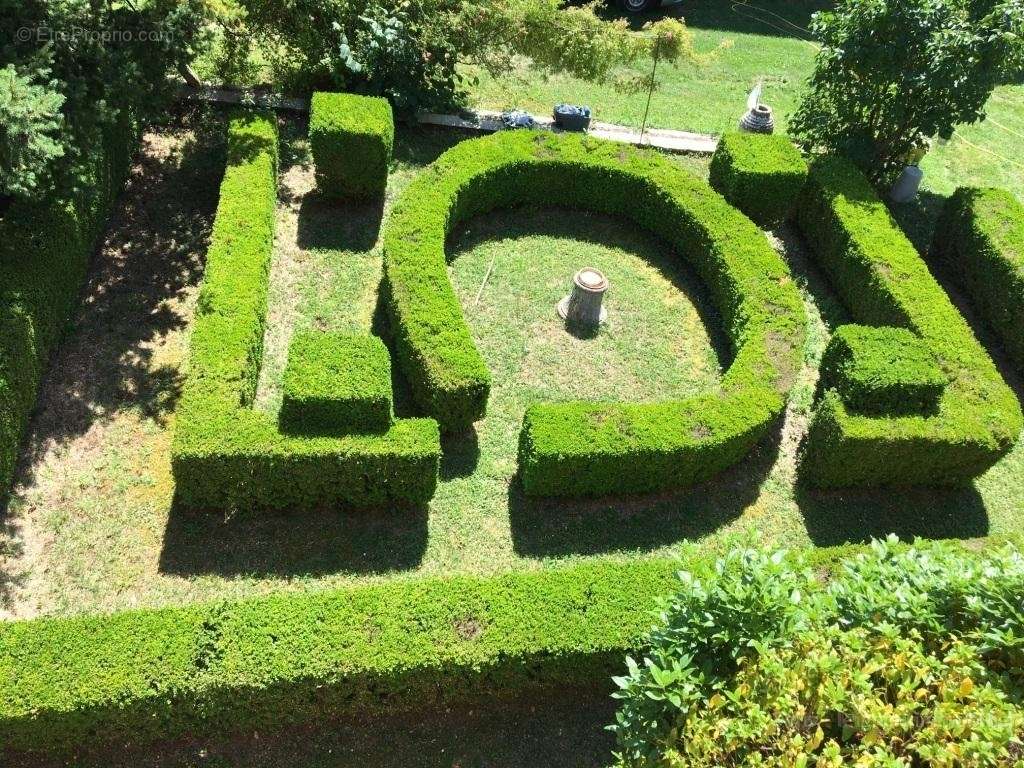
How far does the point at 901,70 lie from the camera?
14.9m

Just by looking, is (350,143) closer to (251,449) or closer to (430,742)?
(251,449)

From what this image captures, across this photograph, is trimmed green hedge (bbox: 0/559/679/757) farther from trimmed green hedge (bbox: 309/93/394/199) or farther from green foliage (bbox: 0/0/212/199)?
trimmed green hedge (bbox: 309/93/394/199)

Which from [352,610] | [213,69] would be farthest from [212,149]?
[352,610]

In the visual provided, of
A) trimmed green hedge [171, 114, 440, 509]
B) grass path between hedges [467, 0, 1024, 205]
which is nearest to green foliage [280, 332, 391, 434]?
trimmed green hedge [171, 114, 440, 509]

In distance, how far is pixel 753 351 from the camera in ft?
38.6

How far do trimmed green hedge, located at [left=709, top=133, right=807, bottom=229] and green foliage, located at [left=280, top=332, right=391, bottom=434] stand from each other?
8.55 meters

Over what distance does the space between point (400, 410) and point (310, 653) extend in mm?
4314

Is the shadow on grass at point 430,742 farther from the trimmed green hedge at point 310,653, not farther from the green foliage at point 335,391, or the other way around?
the green foliage at point 335,391

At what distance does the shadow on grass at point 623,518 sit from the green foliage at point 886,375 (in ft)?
6.69

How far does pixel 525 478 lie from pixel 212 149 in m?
9.91

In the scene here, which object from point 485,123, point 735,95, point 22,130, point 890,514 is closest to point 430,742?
point 890,514

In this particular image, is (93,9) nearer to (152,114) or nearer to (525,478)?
(152,114)

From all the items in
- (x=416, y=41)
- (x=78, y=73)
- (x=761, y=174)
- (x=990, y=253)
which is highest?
(x=416, y=41)

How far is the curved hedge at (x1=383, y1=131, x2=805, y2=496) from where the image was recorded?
408 inches
